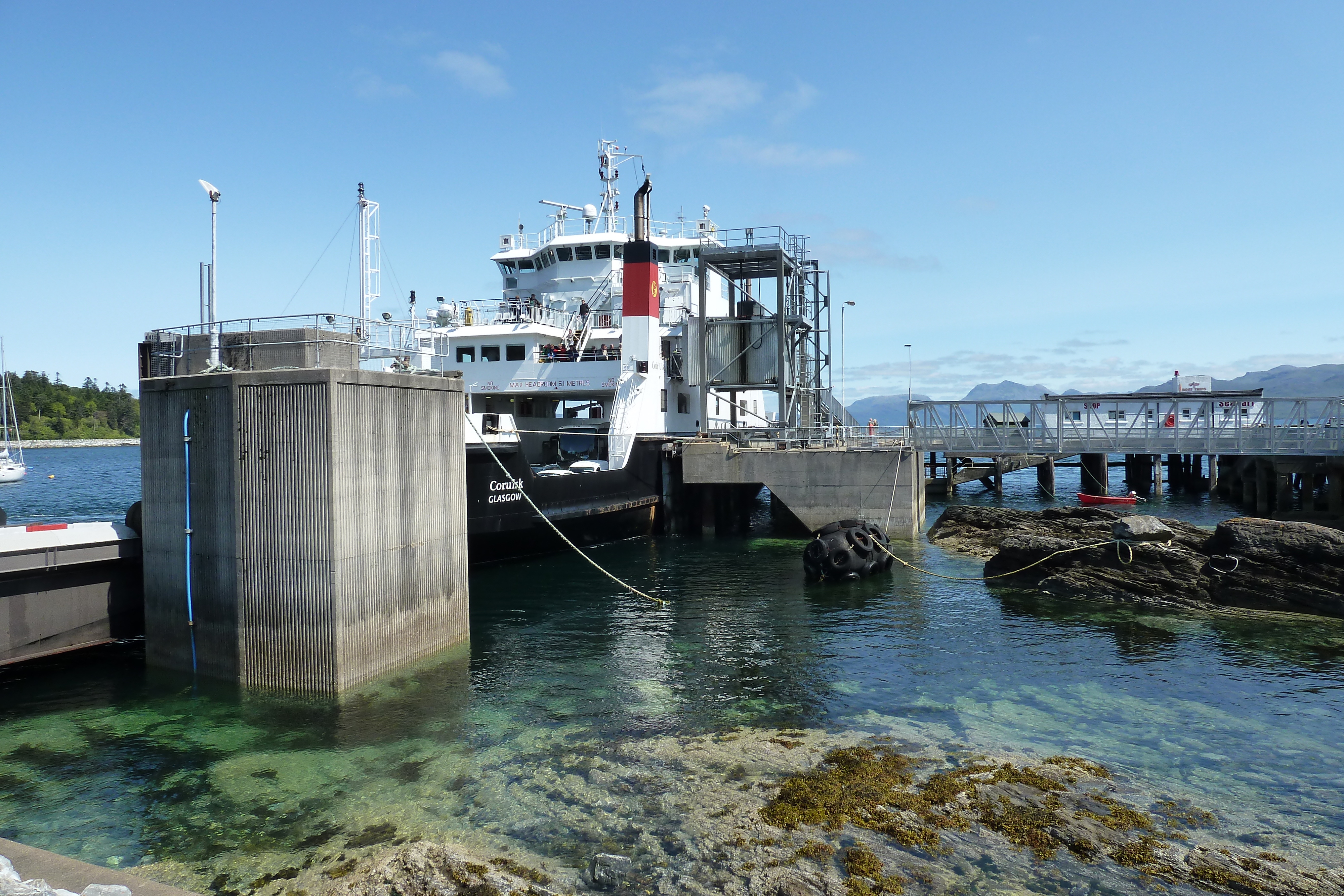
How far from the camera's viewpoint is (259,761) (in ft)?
28.8

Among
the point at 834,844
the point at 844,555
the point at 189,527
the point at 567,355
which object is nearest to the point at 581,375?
the point at 567,355

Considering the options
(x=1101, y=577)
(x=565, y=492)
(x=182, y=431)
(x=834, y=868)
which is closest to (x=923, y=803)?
(x=834, y=868)

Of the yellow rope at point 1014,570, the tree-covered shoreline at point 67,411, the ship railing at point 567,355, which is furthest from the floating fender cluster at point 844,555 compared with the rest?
the tree-covered shoreline at point 67,411

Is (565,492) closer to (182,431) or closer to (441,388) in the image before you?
(441,388)

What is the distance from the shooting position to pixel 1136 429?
108 ft

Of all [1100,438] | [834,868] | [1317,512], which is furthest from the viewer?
[1100,438]

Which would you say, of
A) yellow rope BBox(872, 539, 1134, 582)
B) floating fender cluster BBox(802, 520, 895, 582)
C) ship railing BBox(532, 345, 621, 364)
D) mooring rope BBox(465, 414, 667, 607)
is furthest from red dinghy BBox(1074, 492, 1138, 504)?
mooring rope BBox(465, 414, 667, 607)

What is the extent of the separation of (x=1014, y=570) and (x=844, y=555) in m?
3.92

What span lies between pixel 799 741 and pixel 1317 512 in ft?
97.0

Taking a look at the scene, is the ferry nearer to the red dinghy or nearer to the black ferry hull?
the black ferry hull

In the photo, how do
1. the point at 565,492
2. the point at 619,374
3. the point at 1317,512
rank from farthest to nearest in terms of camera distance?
the point at 1317,512 < the point at 619,374 < the point at 565,492

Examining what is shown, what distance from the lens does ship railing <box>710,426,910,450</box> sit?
1040 inches

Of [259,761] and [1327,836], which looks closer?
[1327,836]

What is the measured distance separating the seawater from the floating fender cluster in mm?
2071
